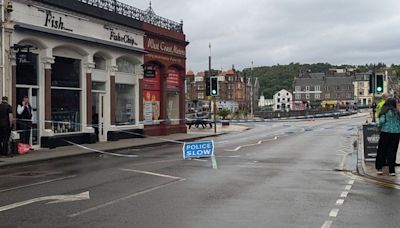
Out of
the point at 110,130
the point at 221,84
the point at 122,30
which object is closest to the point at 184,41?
the point at 122,30

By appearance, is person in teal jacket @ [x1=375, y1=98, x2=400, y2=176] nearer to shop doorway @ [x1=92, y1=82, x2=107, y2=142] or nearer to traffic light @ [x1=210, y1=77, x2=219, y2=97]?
shop doorway @ [x1=92, y1=82, x2=107, y2=142]

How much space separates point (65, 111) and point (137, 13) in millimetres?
7647

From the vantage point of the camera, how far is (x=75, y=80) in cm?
2192

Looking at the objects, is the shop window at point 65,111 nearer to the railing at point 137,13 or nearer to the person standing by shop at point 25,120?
the person standing by shop at point 25,120

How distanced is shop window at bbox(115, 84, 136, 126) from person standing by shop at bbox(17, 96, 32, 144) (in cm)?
707

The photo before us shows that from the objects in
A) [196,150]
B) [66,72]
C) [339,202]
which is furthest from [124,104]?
[339,202]

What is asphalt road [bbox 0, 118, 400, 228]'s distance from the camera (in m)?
7.34

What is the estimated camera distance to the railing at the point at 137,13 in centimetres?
2344

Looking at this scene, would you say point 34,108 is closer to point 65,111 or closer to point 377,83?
point 65,111

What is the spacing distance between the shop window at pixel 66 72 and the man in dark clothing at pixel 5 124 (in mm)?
4450

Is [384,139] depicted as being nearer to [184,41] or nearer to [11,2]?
[11,2]

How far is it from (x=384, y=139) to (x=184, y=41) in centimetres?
2098

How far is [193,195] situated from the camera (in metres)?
9.37

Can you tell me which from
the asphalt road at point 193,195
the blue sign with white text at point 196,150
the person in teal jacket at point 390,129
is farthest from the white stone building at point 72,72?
the person in teal jacket at point 390,129
